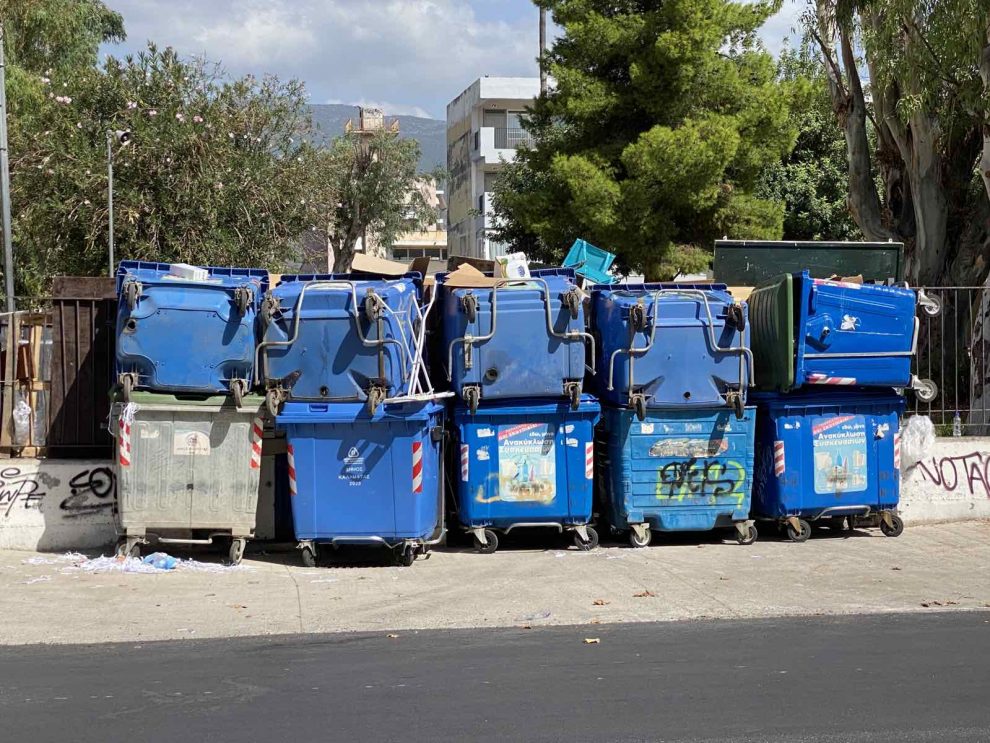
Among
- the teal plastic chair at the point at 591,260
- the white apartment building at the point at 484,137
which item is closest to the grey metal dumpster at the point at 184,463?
the teal plastic chair at the point at 591,260

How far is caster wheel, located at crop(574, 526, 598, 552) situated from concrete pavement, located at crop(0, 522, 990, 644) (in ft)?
0.29

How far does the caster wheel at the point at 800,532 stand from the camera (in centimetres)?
1020

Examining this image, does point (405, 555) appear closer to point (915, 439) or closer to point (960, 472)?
point (915, 439)

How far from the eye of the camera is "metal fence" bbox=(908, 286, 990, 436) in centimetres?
1129

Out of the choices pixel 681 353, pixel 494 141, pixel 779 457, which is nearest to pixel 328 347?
pixel 681 353

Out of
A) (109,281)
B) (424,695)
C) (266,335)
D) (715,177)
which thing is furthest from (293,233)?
(424,695)

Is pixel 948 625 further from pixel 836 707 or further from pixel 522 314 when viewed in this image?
pixel 522 314

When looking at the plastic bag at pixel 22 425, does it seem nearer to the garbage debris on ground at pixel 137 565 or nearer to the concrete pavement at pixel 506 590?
the concrete pavement at pixel 506 590

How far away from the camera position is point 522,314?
9516 millimetres

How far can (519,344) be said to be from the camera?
375 inches

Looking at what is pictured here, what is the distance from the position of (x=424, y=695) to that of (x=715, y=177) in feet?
53.3

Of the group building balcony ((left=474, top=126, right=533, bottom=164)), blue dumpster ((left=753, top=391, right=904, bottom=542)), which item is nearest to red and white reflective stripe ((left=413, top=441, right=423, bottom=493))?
blue dumpster ((left=753, top=391, right=904, bottom=542))

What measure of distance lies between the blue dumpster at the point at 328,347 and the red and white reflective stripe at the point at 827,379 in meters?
3.41

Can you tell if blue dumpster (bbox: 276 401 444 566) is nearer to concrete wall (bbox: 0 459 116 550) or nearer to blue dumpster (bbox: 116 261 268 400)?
blue dumpster (bbox: 116 261 268 400)
